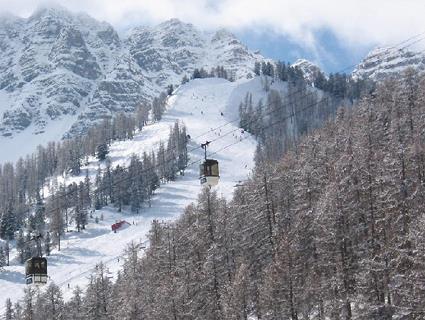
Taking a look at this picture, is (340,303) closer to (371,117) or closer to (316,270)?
(316,270)

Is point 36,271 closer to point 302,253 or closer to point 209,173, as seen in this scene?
point 209,173

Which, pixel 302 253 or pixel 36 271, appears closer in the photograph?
pixel 36 271

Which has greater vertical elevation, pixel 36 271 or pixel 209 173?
pixel 209 173

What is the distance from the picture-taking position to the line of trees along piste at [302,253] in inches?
2144

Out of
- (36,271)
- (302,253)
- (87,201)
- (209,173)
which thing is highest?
(209,173)

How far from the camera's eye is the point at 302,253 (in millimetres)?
66188

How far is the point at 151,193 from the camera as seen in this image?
182 meters

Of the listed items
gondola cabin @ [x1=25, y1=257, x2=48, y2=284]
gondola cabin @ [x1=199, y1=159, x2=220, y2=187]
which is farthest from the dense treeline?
gondola cabin @ [x1=199, y1=159, x2=220, y2=187]

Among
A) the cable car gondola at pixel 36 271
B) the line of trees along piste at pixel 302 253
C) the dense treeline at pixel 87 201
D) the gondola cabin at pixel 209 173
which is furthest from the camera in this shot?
the dense treeline at pixel 87 201

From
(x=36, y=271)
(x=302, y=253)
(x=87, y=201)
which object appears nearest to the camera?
(x=36, y=271)

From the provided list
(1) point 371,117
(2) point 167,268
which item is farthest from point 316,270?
(1) point 371,117

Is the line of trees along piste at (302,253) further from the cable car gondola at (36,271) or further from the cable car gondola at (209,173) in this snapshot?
the cable car gondola at (36,271)

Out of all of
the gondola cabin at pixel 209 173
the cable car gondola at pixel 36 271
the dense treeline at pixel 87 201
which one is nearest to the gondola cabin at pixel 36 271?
the cable car gondola at pixel 36 271

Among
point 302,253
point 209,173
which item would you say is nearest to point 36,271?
point 209,173
